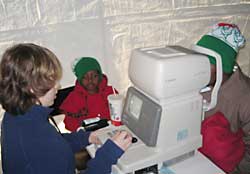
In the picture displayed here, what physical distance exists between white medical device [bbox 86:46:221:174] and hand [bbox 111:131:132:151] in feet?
0.10

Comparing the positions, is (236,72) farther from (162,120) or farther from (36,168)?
(36,168)

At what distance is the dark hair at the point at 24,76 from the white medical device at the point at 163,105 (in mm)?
329

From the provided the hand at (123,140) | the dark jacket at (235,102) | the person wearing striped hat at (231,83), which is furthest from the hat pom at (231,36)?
the hand at (123,140)

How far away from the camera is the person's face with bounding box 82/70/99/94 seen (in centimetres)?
192

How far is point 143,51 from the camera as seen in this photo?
1178 millimetres

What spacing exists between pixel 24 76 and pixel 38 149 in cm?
26

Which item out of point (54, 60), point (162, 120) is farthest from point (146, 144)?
point (54, 60)

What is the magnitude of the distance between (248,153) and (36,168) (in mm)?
1150

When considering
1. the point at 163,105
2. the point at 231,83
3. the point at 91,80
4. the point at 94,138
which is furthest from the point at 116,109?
the point at 231,83

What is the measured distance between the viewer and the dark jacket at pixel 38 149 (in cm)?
111

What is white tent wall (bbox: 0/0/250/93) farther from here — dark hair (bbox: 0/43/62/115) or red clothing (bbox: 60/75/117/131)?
dark hair (bbox: 0/43/62/115)

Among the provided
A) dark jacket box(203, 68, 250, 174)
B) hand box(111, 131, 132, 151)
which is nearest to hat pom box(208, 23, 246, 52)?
dark jacket box(203, 68, 250, 174)

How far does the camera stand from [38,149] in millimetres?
1102

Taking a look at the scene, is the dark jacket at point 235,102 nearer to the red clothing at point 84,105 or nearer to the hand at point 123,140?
the hand at point 123,140
